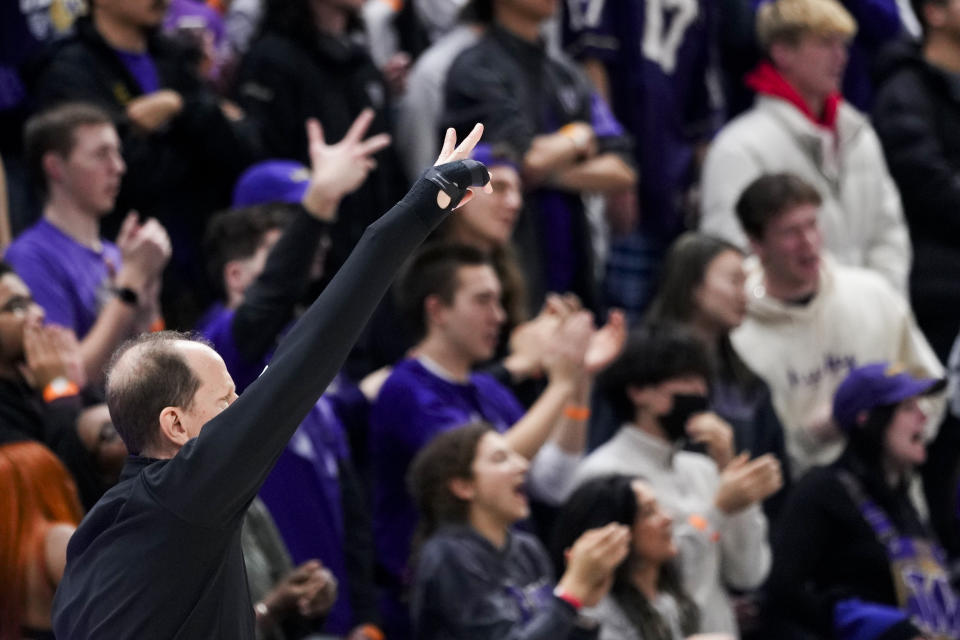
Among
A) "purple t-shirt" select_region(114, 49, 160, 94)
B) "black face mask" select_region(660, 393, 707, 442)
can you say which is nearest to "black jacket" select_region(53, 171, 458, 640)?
"black face mask" select_region(660, 393, 707, 442)

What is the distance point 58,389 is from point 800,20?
151 inches

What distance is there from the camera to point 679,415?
213 inches

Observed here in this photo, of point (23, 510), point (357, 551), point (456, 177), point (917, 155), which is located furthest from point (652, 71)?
point (456, 177)

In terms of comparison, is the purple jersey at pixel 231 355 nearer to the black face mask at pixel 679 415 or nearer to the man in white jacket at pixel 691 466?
the man in white jacket at pixel 691 466

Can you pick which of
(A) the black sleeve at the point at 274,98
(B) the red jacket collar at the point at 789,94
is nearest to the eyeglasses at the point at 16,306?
(A) the black sleeve at the point at 274,98

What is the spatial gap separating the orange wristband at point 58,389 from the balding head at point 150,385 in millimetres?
1845

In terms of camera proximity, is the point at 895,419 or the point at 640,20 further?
the point at 640,20

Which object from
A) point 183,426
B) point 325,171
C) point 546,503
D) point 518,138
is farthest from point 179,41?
point 183,426

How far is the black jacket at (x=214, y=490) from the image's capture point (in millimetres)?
2666

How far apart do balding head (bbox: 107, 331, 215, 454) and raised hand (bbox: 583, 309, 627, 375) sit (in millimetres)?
2794

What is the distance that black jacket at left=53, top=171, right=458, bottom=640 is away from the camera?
267cm

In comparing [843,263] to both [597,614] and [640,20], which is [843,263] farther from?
[597,614]

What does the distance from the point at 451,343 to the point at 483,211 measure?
0.75 metres

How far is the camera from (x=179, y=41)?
637cm
